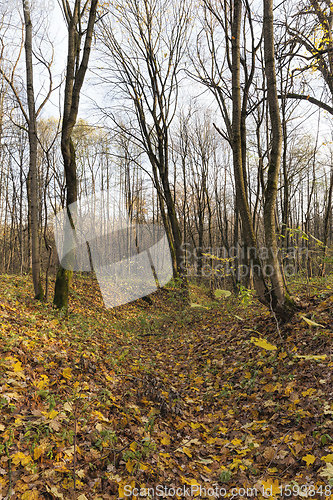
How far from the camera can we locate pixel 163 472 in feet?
8.48

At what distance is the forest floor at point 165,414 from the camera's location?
7.63 feet

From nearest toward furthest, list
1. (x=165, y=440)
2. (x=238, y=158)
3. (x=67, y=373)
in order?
(x=165, y=440) < (x=67, y=373) < (x=238, y=158)

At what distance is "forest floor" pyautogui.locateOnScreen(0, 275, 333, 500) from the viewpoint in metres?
2.33

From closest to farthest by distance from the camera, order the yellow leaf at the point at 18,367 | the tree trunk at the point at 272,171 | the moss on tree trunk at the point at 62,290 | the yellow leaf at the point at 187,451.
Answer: the yellow leaf at the point at 187,451, the yellow leaf at the point at 18,367, the tree trunk at the point at 272,171, the moss on tree trunk at the point at 62,290

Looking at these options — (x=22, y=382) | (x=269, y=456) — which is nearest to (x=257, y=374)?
(x=269, y=456)

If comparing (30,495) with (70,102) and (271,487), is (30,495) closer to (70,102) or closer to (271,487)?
(271,487)

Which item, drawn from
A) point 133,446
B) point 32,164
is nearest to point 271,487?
point 133,446

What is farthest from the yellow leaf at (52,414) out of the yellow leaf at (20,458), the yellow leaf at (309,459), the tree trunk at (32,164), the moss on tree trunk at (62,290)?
the tree trunk at (32,164)

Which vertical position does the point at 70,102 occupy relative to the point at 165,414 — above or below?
above

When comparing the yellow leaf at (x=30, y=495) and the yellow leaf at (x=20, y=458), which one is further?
the yellow leaf at (x=20, y=458)

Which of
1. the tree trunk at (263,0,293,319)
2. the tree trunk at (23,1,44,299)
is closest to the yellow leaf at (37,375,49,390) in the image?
the tree trunk at (263,0,293,319)

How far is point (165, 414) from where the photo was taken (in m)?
3.58

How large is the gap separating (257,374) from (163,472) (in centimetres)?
224

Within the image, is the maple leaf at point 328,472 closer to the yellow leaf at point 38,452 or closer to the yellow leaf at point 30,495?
the yellow leaf at point 30,495
